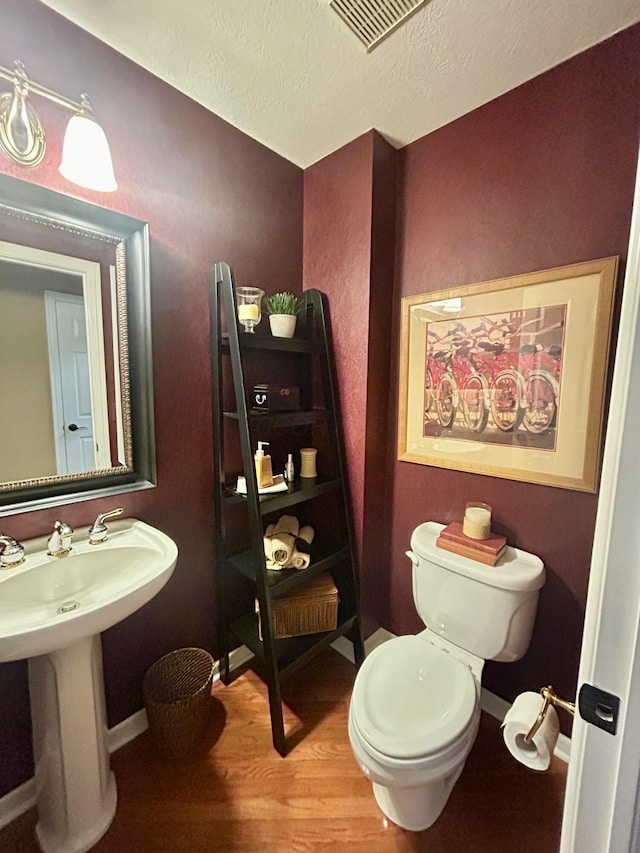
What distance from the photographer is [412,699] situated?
112 centimetres

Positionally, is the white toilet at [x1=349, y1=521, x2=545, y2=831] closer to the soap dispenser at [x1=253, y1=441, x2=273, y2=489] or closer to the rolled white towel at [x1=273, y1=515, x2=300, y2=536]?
the rolled white towel at [x1=273, y1=515, x2=300, y2=536]

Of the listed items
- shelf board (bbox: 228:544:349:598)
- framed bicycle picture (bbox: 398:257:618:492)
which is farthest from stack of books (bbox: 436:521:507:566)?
shelf board (bbox: 228:544:349:598)

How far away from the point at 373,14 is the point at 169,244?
0.92 metres

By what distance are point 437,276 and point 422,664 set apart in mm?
1497

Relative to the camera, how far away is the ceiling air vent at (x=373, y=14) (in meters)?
0.99

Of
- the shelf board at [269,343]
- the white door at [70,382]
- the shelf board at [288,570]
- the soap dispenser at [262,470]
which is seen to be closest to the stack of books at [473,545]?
the shelf board at [288,570]

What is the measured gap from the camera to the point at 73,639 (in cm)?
85

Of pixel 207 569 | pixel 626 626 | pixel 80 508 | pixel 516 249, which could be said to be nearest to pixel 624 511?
pixel 626 626

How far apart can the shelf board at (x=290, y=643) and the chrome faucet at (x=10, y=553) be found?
3.01ft

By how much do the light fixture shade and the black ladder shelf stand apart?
43cm

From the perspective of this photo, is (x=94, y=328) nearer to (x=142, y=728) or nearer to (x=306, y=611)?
(x=306, y=611)

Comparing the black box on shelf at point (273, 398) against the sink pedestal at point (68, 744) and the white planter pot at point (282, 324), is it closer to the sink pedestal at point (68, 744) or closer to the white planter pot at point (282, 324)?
the white planter pot at point (282, 324)

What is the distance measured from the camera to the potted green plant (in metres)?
1.53

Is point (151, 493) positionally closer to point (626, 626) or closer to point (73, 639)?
point (73, 639)
